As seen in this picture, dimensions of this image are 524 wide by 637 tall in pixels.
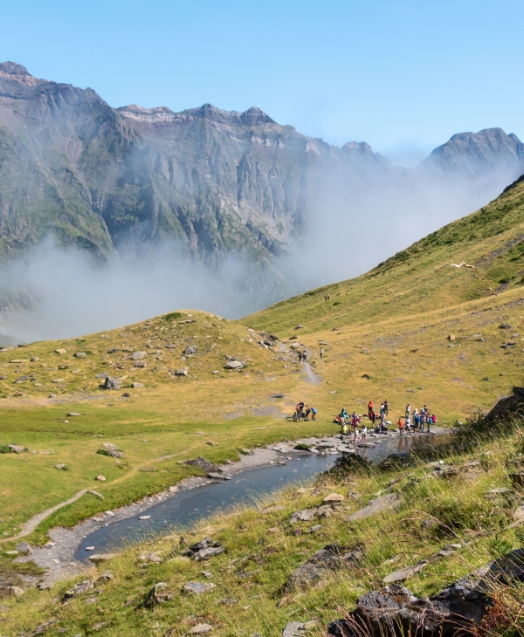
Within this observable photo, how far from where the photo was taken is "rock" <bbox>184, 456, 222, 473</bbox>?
4809cm

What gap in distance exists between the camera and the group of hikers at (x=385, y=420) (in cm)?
6334

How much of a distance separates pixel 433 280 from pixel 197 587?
14159 centimetres

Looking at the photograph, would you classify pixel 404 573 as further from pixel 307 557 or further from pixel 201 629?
pixel 307 557

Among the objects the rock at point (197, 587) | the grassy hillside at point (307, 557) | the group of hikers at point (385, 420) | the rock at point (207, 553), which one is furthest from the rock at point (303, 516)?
the group of hikers at point (385, 420)

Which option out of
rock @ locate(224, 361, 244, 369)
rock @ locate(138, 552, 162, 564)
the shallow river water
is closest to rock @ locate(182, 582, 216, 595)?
rock @ locate(138, 552, 162, 564)

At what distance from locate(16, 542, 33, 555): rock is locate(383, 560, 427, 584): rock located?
1071 inches

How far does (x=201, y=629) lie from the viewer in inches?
475

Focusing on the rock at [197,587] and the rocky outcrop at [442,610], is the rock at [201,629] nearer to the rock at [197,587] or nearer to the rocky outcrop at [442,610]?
the rock at [197,587]

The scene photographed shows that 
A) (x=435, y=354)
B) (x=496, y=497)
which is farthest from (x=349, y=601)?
(x=435, y=354)

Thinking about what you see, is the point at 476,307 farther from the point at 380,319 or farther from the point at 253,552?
the point at 253,552

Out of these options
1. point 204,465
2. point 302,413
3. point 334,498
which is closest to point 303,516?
point 334,498

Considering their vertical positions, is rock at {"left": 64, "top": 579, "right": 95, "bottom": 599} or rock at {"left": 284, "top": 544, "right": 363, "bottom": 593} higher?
rock at {"left": 284, "top": 544, "right": 363, "bottom": 593}

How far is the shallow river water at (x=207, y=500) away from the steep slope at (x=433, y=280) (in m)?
77.3

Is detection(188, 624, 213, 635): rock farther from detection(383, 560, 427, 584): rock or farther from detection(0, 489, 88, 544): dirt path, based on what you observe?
detection(0, 489, 88, 544): dirt path
